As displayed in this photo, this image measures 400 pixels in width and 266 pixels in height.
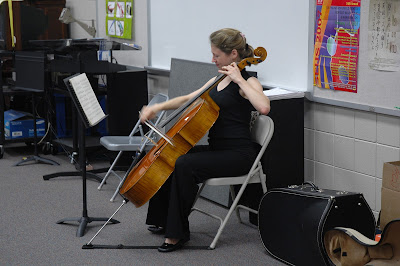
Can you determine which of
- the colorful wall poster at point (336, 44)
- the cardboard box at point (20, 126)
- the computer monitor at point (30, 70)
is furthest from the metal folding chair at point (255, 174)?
the cardboard box at point (20, 126)

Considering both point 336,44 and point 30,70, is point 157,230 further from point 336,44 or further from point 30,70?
point 30,70

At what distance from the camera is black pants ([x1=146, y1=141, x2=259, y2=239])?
12.4 feet

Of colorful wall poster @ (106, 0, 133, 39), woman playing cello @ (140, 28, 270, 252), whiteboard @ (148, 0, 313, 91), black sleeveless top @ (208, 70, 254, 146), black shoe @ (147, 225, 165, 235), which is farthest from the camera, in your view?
colorful wall poster @ (106, 0, 133, 39)

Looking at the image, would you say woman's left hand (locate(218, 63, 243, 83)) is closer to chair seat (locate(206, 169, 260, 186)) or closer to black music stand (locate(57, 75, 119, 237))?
chair seat (locate(206, 169, 260, 186))

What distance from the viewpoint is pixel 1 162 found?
620 centimetres

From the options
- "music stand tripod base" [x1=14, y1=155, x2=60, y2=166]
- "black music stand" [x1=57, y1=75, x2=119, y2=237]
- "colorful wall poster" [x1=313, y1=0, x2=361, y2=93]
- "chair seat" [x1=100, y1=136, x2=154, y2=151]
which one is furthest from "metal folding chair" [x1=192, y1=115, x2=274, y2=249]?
"music stand tripod base" [x1=14, y1=155, x2=60, y2=166]

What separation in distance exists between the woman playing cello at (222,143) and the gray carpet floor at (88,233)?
0.19m

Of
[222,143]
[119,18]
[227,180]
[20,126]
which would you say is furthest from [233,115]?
[20,126]

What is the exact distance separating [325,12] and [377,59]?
494 millimetres

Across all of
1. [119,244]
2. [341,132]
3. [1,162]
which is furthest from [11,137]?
[341,132]

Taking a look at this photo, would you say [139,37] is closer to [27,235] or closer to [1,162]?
[1,162]

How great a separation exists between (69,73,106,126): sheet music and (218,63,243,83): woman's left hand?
2.74 feet

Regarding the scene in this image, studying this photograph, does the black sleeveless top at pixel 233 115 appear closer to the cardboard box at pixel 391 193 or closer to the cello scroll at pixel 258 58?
the cello scroll at pixel 258 58

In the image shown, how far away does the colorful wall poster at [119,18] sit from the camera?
638cm
